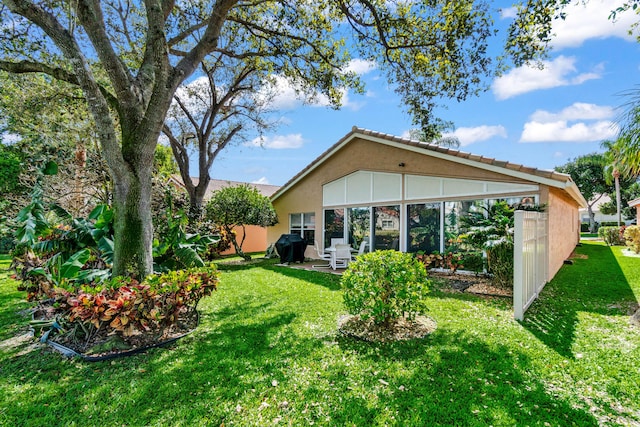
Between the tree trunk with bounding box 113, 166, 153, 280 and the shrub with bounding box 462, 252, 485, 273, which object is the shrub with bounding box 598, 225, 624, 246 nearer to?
the shrub with bounding box 462, 252, 485, 273

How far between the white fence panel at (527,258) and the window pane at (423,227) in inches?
126

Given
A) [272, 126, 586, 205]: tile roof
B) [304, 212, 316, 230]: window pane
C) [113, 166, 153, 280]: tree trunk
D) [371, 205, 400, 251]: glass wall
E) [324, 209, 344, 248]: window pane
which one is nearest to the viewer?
[113, 166, 153, 280]: tree trunk

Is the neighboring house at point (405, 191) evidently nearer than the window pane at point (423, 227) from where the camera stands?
Yes

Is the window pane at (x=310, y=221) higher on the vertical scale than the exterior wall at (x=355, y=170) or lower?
lower

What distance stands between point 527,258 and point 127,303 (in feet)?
24.6

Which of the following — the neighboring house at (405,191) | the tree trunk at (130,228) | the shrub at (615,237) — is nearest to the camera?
the tree trunk at (130,228)

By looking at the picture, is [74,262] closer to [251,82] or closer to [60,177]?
[60,177]

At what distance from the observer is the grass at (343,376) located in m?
3.22

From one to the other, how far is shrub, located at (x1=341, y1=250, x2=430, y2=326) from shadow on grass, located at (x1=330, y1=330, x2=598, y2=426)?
641 mm

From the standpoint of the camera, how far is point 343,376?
399 centimetres

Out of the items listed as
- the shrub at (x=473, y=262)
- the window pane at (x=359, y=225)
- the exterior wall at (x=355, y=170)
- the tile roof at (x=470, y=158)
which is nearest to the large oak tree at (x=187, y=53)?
the tile roof at (x=470, y=158)

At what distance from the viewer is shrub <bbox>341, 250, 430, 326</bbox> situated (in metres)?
5.23

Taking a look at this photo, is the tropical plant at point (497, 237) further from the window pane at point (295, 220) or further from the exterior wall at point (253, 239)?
the exterior wall at point (253, 239)

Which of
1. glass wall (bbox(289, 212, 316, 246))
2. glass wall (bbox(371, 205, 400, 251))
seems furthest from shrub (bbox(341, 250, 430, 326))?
glass wall (bbox(289, 212, 316, 246))
